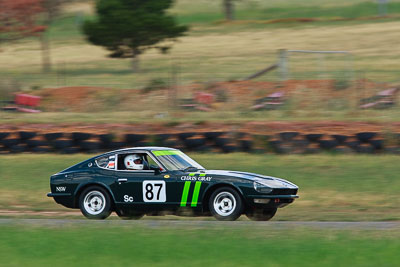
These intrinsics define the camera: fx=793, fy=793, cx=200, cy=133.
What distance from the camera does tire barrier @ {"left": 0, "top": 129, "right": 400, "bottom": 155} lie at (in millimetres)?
19797

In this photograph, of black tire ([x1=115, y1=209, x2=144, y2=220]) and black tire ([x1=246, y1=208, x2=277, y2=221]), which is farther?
black tire ([x1=115, y1=209, x2=144, y2=220])

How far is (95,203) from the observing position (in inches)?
474

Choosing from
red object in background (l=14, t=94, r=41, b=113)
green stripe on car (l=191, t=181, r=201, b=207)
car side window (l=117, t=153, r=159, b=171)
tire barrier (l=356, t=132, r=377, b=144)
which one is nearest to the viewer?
green stripe on car (l=191, t=181, r=201, b=207)

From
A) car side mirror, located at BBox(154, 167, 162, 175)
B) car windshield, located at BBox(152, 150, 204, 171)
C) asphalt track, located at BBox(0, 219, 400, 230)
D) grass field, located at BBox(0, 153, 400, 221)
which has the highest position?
car windshield, located at BBox(152, 150, 204, 171)

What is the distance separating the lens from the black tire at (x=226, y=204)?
11.2m

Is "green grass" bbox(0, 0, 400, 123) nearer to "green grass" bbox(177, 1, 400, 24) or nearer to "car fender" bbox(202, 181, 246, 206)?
"green grass" bbox(177, 1, 400, 24)

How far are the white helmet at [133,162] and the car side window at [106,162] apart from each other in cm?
20

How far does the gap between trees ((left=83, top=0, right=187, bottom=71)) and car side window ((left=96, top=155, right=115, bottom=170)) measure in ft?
90.1

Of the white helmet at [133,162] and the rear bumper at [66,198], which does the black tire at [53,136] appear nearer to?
the rear bumper at [66,198]

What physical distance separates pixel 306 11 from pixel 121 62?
26.2 meters

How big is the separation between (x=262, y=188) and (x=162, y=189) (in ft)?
4.98

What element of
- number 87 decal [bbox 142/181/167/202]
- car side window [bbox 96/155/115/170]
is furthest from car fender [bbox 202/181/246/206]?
car side window [bbox 96/155/115/170]

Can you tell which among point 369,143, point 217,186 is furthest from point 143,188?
point 369,143

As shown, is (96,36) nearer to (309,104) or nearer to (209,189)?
(309,104)
